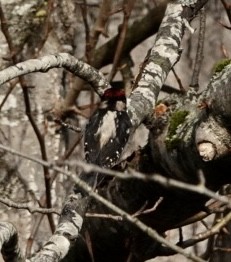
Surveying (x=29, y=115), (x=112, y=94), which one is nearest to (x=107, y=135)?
(x=112, y=94)

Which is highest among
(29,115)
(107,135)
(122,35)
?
(122,35)

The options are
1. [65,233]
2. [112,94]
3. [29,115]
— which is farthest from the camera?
[29,115]

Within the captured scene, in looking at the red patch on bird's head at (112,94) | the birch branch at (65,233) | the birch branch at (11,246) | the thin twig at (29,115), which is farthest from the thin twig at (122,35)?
the birch branch at (11,246)

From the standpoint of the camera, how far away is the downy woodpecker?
292 centimetres

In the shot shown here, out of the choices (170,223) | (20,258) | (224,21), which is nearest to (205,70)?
(224,21)

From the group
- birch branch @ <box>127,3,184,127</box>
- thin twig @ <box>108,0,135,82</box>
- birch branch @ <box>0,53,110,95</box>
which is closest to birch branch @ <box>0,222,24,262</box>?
birch branch @ <box>0,53,110,95</box>

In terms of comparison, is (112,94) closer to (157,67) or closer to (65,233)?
(157,67)

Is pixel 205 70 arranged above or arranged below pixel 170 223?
above

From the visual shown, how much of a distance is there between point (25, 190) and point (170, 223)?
57.2 inches

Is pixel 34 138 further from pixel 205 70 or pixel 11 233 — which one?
pixel 11 233

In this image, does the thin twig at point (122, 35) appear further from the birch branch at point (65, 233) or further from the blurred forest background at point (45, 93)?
the birch branch at point (65, 233)

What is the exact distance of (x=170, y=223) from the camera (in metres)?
3.05

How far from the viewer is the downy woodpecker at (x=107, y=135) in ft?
9.57

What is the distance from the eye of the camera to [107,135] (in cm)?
310
